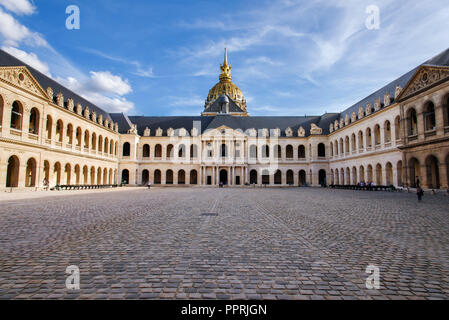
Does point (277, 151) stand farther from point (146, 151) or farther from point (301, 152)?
point (146, 151)

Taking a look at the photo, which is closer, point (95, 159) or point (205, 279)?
point (205, 279)

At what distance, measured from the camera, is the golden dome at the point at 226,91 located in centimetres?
10031

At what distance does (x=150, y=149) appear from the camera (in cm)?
6116

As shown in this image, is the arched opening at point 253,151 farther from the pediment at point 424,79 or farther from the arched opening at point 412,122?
the arched opening at point 412,122

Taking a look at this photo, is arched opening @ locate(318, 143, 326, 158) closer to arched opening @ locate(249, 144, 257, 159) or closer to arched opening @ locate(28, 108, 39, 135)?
arched opening @ locate(249, 144, 257, 159)

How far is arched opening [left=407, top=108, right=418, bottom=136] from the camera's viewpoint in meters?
30.4

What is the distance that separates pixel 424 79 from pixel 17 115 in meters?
46.3

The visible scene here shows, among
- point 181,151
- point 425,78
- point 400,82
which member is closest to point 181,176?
point 181,151

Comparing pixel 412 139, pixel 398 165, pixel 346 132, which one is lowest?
pixel 398 165

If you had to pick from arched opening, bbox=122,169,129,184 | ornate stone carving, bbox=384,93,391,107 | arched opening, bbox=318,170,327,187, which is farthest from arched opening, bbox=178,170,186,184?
ornate stone carving, bbox=384,93,391,107

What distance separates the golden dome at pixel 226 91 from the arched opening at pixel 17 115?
7370 centimetres
